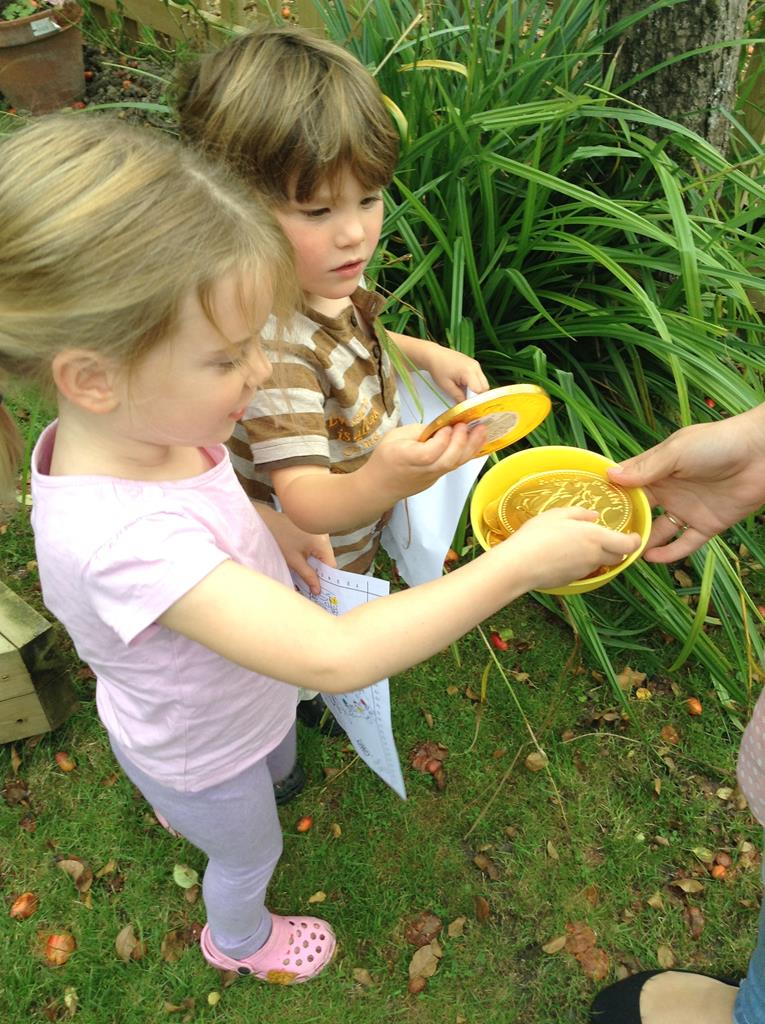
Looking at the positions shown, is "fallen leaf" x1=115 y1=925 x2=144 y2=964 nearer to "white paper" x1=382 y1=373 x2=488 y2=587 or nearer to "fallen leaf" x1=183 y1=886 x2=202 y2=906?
"fallen leaf" x1=183 y1=886 x2=202 y2=906

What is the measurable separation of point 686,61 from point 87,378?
234cm

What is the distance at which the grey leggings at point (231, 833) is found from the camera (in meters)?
1.49

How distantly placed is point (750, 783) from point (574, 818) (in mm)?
1038

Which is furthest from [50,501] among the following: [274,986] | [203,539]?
[274,986]

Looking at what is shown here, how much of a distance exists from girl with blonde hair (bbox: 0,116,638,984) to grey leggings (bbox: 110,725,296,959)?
26 centimetres

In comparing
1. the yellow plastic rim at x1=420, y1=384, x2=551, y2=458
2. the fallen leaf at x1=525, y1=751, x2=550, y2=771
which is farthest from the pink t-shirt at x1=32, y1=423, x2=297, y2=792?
the fallen leaf at x1=525, y1=751, x2=550, y2=771

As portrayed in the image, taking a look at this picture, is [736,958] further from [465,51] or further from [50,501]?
[465,51]

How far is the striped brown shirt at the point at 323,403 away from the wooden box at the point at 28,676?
32.1 inches

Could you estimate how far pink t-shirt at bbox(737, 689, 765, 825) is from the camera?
1.33m

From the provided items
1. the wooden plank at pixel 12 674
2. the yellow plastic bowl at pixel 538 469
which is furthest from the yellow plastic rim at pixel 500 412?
the wooden plank at pixel 12 674

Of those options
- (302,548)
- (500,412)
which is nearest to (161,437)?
(500,412)

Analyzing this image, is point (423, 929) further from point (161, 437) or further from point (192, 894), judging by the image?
point (161, 437)

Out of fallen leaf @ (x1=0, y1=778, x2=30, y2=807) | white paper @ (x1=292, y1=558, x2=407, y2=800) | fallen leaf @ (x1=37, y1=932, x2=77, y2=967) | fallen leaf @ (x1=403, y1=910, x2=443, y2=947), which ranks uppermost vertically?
white paper @ (x1=292, y1=558, x2=407, y2=800)

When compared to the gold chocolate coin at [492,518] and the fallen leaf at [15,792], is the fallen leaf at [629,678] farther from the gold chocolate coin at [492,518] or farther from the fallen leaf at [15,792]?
the fallen leaf at [15,792]
